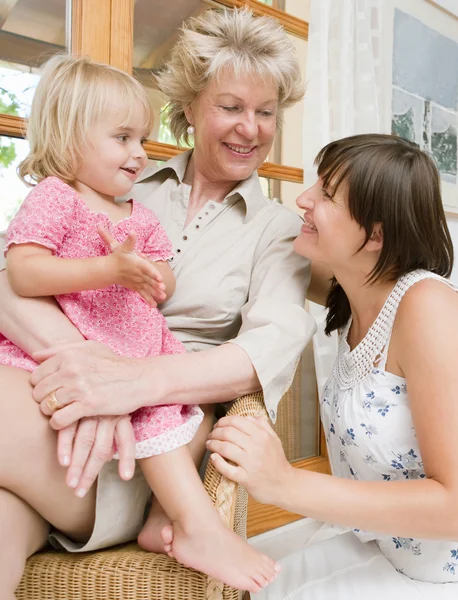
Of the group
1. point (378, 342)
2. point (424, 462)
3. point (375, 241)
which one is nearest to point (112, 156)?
point (375, 241)

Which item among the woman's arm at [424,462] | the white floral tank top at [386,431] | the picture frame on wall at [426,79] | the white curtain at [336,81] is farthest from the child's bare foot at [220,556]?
the picture frame on wall at [426,79]

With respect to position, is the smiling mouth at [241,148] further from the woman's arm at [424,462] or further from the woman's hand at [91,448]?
the woman's hand at [91,448]

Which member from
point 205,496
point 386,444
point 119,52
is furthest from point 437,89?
point 205,496

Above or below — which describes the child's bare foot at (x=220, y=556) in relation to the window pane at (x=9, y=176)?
below

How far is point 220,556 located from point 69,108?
100 cm

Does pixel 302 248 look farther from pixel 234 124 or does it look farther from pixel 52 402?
pixel 52 402

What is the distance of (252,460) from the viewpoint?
1.12 meters

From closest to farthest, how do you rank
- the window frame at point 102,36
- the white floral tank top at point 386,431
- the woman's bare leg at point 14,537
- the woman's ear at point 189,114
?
the woman's bare leg at point 14,537, the white floral tank top at point 386,431, the woman's ear at point 189,114, the window frame at point 102,36

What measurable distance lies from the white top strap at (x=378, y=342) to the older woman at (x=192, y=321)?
126 mm

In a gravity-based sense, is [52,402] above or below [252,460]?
above

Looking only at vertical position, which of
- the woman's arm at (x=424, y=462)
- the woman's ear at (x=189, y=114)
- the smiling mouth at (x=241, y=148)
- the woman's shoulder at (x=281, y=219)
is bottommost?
the woman's arm at (x=424, y=462)

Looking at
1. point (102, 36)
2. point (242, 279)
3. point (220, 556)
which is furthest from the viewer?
point (102, 36)

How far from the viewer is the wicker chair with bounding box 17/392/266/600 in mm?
1120

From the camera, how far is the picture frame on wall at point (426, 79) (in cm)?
311
